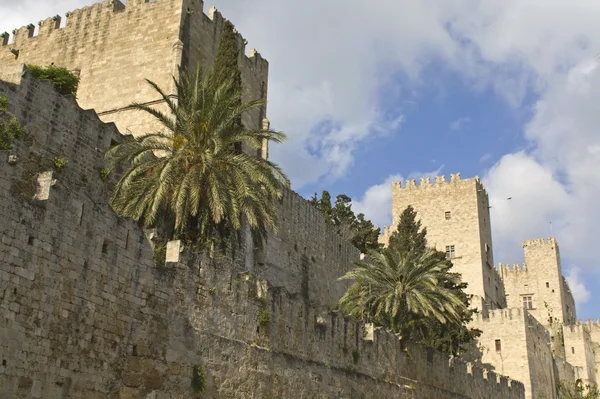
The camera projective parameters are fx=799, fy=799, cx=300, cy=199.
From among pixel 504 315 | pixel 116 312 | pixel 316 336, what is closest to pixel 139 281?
pixel 116 312

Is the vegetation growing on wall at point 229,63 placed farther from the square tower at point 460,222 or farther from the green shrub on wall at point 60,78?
the square tower at point 460,222

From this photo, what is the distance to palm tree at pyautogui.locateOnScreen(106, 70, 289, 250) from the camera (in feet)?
54.9

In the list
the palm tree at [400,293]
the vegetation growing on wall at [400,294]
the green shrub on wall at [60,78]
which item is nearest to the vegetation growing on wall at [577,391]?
the vegetation growing on wall at [400,294]

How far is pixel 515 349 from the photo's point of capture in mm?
36125

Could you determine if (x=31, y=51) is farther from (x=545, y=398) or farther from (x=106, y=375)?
(x=545, y=398)

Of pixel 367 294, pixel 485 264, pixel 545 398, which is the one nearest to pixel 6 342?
pixel 367 294

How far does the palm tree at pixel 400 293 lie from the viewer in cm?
2377

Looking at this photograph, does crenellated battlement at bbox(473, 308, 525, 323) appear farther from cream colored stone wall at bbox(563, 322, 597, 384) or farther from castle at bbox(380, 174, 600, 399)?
cream colored stone wall at bbox(563, 322, 597, 384)

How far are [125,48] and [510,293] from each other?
43.5 m

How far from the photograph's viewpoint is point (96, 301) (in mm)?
12203

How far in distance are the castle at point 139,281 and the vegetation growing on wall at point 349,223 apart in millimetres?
6736

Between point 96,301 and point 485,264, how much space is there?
39.5 metres

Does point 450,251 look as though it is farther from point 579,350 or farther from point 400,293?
point 400,293

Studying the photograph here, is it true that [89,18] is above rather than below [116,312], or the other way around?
above
